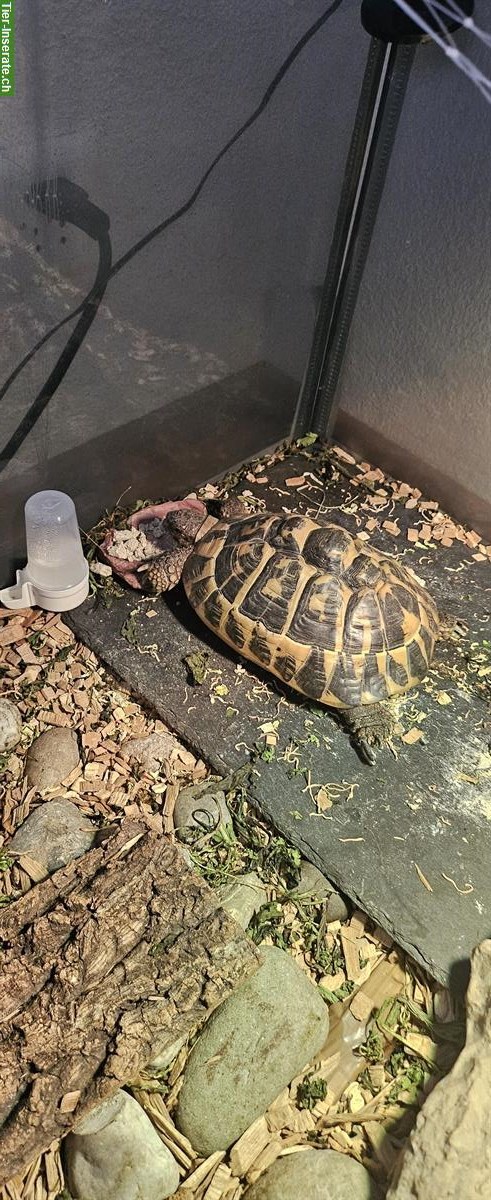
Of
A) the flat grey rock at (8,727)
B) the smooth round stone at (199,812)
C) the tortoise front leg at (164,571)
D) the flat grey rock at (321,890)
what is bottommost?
the flat grey rock at (321,890)

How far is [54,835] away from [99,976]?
58cm

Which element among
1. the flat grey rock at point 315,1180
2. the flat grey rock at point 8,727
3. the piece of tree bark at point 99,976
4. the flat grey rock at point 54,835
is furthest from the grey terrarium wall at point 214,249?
the flat grey rock at point 315,1180

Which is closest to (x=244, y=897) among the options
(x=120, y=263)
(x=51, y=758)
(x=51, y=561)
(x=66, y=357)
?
(x=51, y=758)

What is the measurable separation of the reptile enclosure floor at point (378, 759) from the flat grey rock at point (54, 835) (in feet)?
1.76

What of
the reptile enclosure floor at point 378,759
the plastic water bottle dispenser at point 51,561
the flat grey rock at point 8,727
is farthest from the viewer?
the plastic water bottle dispenser at point 51,561

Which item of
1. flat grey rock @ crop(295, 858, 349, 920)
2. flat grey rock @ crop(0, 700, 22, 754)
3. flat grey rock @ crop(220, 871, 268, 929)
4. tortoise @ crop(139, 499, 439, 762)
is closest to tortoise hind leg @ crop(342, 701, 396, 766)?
tortoise @ crop(139, 499, 439, 762)

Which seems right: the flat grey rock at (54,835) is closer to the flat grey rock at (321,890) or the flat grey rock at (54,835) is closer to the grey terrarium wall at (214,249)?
the flat grey rock at (321,890)

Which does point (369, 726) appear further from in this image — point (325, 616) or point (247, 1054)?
point (247, 1054)

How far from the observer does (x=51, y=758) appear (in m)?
3.20

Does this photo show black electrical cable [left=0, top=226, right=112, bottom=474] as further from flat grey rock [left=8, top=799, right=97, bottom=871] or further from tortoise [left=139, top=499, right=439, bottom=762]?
flat grey rock [left=8, top=799, right=97, bottom=871]

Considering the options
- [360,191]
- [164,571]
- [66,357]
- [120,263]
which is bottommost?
[164,571]

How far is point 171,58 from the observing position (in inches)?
114

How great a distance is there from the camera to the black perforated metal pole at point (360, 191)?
324 cm

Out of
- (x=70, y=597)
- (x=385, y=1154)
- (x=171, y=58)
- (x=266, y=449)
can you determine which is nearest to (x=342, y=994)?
(x=385, y=1154)
